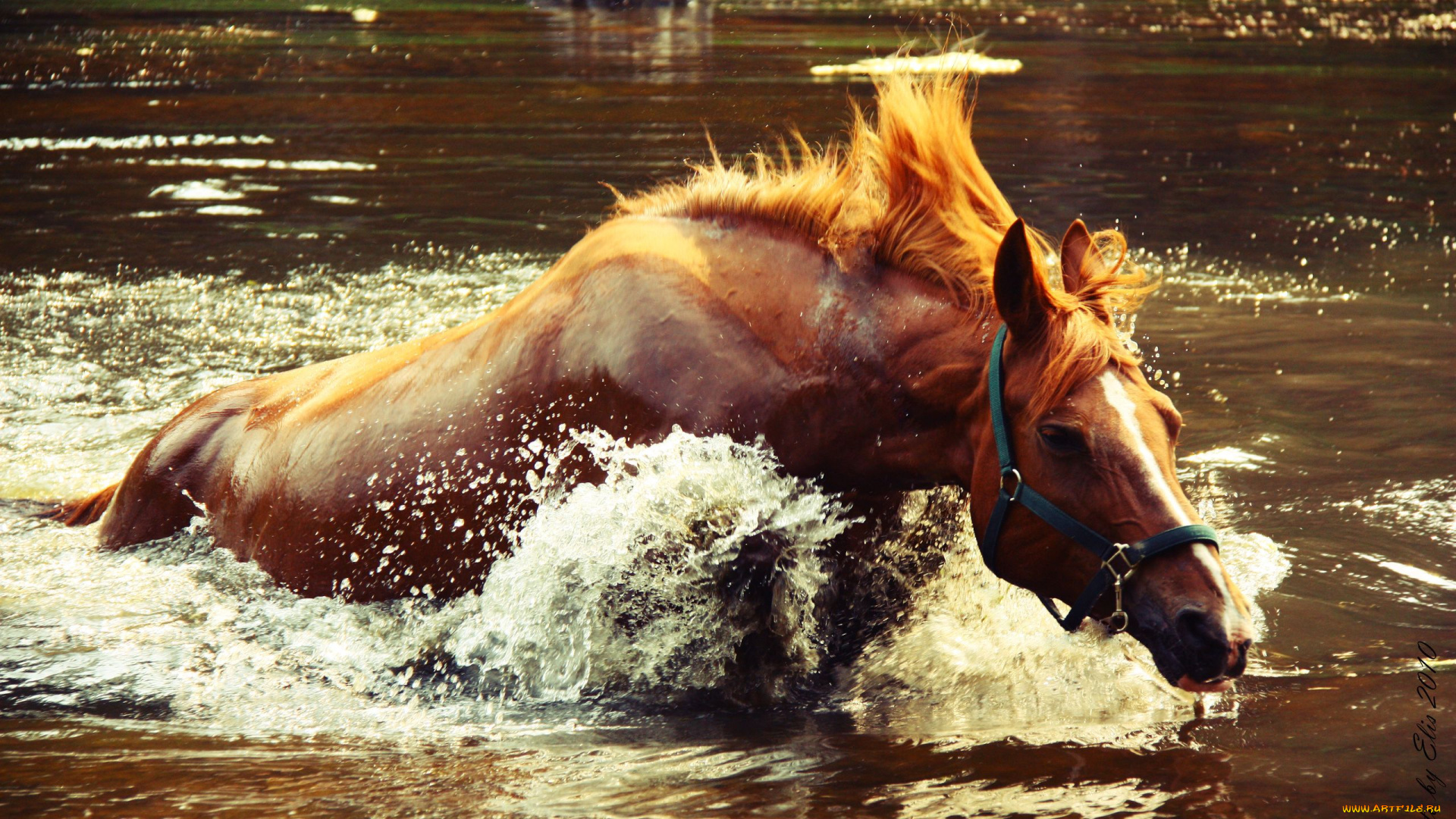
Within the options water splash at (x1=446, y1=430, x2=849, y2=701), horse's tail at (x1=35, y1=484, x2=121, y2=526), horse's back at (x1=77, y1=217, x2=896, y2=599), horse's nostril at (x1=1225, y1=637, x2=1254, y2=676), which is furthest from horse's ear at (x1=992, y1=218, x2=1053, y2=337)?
horse's tail at (x1=35, y1=484, x2=121, y2=526)

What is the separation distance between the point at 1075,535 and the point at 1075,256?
771 mm

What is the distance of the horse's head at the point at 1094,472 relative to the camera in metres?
2.80

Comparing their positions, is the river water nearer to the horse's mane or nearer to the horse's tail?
the horse's tail

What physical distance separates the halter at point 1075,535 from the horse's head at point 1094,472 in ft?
0.05

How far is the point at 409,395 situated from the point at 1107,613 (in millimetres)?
2193

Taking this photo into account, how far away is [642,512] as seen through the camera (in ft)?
11.3

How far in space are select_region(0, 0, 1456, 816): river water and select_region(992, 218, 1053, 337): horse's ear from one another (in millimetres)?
700

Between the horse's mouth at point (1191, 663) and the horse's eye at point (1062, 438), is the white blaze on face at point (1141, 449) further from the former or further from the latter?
the horse's mouth at point (1191, 663)

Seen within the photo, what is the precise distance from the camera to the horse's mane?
3.25m

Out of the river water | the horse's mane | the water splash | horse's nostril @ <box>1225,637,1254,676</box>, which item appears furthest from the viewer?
the water splash

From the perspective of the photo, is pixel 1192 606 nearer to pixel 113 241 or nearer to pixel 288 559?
pixel 288 559

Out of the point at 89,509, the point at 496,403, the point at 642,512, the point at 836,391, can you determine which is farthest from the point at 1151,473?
the point at 89,509

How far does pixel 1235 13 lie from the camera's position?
2936 cm
